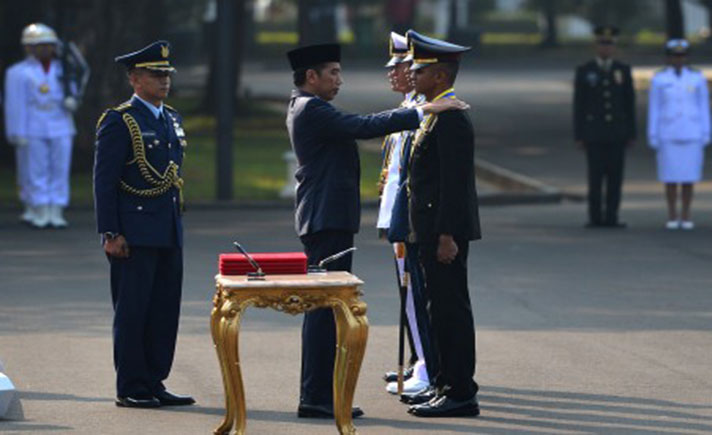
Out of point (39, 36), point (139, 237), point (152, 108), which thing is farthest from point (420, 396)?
point (39, 36)

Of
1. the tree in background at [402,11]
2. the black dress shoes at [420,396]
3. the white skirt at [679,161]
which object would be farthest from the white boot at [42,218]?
the tree in background at [402,11]

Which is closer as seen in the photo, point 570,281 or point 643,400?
point 643,400

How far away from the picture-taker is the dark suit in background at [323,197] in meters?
9.62

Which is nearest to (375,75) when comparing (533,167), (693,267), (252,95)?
(252,95)

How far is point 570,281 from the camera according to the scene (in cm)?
1543

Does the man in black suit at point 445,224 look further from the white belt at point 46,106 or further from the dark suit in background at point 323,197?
the white belt at point 46,106

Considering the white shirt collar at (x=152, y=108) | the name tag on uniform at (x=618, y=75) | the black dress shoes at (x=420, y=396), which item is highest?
the white shirt collar at (x=152, y=108)

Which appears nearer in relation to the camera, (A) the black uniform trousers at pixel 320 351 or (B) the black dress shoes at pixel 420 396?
(A) the black uniform trousers at pixel 320 351

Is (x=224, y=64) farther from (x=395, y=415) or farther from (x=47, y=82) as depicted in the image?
(x=395, y=415)

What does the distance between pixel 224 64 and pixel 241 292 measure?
13516 millimetres

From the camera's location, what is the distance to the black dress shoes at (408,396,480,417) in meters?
9.65

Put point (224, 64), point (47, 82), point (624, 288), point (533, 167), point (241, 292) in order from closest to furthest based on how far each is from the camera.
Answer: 1. point (241, 292)
2. point (624, 288)
3. point (47, 82)
4. point (224, 64)
5. point (533, 167)

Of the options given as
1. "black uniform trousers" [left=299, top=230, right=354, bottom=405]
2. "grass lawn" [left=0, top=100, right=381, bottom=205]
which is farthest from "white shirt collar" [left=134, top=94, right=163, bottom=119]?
"grass lawn" [left=0, top=100, right=381, bottom=205]

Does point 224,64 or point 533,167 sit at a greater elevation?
point 224,64
